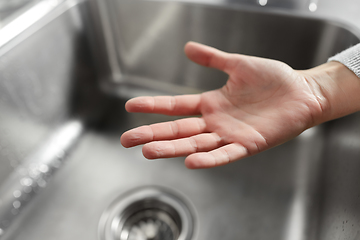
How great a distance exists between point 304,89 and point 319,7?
0.22 metres

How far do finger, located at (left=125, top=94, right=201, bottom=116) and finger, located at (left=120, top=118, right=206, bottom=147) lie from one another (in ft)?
0.12

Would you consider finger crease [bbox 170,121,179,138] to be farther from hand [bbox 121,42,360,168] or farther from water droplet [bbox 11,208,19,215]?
water droplet [bbox 11,208,19,215]

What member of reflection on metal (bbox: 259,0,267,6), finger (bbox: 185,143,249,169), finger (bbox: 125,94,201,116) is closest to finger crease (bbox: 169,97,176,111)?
finger (bbox: 125,94,201,116)

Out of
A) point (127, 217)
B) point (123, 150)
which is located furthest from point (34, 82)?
point (127, 217)

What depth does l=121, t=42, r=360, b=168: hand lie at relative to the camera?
0.42 m

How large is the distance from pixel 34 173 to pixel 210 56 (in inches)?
17.3

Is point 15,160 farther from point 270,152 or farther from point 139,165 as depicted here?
point 270,152

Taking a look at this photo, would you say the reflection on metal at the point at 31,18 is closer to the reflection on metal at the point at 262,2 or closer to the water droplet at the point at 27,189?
the water droplet at the point at 27,189

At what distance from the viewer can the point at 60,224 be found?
557 millimetres

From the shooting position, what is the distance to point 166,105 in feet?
1.61

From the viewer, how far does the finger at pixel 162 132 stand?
16.5 inches

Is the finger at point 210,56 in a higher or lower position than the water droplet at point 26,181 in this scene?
higher

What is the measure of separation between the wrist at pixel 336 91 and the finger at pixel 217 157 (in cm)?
15

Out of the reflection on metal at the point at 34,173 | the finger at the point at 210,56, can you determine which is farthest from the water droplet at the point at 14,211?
the finger at the point at 210,56
